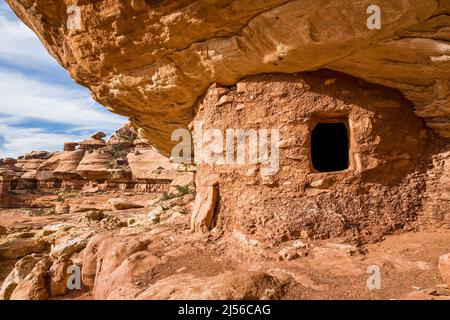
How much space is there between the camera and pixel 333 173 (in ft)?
13.4

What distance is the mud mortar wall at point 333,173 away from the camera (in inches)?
158

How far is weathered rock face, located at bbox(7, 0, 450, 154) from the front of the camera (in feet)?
11.0

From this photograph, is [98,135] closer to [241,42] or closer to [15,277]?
[15,277]

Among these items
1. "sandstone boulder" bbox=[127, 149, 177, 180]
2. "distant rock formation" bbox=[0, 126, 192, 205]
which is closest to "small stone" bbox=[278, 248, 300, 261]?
"distant rock formation" bbox=[0, 126, 192, 205]

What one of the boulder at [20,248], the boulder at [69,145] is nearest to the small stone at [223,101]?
the boulder at [20,248]

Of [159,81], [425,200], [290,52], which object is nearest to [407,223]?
[425,200]

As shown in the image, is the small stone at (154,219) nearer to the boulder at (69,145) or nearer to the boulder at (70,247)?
the boulder at (70,247)

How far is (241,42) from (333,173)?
2.10m

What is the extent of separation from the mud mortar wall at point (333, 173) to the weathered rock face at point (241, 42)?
24 centimetres

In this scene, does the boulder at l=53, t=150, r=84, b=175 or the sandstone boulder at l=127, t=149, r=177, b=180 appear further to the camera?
the boulder at l=53, t=150, r=84, b=175

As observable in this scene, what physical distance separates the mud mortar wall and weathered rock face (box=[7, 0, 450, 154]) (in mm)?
239

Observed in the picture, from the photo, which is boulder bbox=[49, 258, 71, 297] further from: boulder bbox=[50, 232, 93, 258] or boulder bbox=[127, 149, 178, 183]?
boulder bbox=[127, 149, 178, 183]

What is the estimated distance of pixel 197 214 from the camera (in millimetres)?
4707
